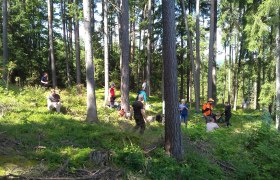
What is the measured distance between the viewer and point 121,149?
8.37m

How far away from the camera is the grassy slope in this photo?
6.58 meters

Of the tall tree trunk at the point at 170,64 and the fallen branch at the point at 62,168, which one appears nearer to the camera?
the fallen branch at the point at 62,168

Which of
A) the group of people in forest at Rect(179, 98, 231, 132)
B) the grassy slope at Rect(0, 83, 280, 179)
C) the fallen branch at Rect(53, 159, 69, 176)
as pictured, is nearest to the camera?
the fallen branch at Rect(53, 159, 69, 176)

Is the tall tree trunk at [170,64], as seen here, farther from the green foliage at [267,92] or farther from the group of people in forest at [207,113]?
the green foliage at [267,92]

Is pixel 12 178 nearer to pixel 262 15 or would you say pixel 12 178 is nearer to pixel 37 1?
pixel 262 15

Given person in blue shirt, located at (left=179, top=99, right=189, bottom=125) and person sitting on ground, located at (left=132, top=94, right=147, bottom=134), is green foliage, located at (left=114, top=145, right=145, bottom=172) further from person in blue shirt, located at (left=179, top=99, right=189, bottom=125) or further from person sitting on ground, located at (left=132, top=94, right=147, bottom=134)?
person in blue shirt, located at (left=179, top=99, right=189, bottom=125)

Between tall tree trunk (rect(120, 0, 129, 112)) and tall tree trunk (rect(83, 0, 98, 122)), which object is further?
tall tree trunk (rect(120, 0, 129, 112))

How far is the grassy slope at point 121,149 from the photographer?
6578 mm

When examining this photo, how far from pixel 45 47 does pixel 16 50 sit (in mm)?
4150

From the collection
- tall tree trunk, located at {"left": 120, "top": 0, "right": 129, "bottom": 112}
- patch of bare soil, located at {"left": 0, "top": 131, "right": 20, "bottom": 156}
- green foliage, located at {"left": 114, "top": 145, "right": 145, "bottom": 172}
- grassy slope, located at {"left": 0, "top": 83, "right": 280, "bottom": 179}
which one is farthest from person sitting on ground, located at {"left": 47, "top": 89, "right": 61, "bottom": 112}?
green foliage, located at {"left": 114, "top": 145, "right": 145, "bottom": 172}

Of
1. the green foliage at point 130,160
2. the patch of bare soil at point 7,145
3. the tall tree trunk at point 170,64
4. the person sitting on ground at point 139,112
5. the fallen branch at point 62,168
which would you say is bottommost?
the green foliage at point 130,160

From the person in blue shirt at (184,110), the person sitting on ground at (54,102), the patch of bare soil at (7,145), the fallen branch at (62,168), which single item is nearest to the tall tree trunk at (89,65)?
the person sitting on ground at (54,102)

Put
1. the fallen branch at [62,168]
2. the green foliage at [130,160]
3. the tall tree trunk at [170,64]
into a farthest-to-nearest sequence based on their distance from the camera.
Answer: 1. the tall tree trunk at [170,64]
2. the green foliage at [130,160]
3. the fallen branch at [62,168]

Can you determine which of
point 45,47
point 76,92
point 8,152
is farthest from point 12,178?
point 45,47
